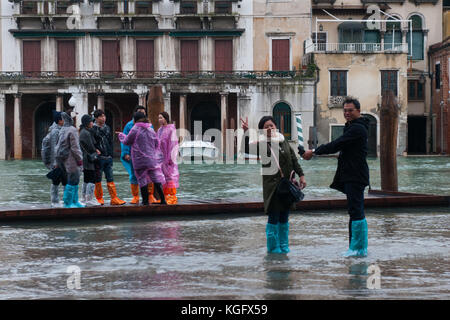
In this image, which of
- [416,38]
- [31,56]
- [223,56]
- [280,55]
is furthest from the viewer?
[416,38]

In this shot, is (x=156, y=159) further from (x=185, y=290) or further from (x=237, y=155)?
(x=237, y=155)

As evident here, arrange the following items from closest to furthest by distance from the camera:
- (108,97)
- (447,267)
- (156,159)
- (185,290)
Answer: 1. (185,290)
2. (447,267)
3. (156,159)
4. (108,97)

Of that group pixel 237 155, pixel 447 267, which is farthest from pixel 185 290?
pixel 237 155

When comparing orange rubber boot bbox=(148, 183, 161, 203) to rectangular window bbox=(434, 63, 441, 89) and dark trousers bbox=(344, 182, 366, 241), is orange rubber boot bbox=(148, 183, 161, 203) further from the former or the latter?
rectangular window bbox=(434, 63, 441, 89)

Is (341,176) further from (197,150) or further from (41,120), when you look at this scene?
(41,120)

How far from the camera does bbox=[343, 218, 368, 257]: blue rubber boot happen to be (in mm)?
8383

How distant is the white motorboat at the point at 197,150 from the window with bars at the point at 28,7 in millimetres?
12486

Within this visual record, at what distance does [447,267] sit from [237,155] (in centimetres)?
3359

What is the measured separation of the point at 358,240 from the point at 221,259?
1.45 meters

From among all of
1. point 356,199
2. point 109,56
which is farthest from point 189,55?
point 356,199

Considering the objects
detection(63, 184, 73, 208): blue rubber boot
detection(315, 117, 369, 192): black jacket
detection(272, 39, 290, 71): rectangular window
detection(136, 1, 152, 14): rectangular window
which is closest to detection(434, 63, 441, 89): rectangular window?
detection(272, 39, 290, 71): rectangular window

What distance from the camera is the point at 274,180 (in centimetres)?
858

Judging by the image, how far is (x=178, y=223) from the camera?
11695 millimetres

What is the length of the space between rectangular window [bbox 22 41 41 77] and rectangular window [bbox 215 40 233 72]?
10.2m
